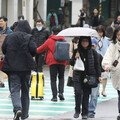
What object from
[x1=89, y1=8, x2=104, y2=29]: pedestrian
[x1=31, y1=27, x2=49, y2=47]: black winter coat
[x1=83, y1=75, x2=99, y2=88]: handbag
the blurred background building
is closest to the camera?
Result: [x1=83, y1=75, x2=99, y2=88]: handbag

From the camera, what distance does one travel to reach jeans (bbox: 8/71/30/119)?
11.4 meters

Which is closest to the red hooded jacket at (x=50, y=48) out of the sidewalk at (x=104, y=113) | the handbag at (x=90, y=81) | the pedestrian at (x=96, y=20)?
the sidewalk at (x=104, y=113)

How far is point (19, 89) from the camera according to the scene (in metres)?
11.5

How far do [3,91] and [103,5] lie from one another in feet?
162

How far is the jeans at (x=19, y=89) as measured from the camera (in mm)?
11398

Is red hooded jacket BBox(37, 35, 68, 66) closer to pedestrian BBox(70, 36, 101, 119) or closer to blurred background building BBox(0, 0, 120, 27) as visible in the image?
pedestrian BBox(70, 36, 101, 119)

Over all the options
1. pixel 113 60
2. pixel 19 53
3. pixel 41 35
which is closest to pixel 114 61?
pixel 113 60

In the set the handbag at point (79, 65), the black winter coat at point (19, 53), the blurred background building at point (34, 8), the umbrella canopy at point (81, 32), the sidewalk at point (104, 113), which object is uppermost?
the umbrella canopy at point (81, 32)

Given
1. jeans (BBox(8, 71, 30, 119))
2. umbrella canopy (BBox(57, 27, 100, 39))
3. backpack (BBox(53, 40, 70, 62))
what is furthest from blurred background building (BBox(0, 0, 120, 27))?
jeans (BBox(8, 71, 30, 119))

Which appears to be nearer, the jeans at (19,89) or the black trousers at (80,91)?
the jeans at (19,89)

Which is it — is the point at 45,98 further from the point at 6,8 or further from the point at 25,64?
the point at 6,8

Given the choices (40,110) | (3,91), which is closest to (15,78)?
(40,110)

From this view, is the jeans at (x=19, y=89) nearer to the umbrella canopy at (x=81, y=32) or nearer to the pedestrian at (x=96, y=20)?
the umbrella canopy at (x=81, y=32)

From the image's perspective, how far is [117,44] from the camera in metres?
11.6
